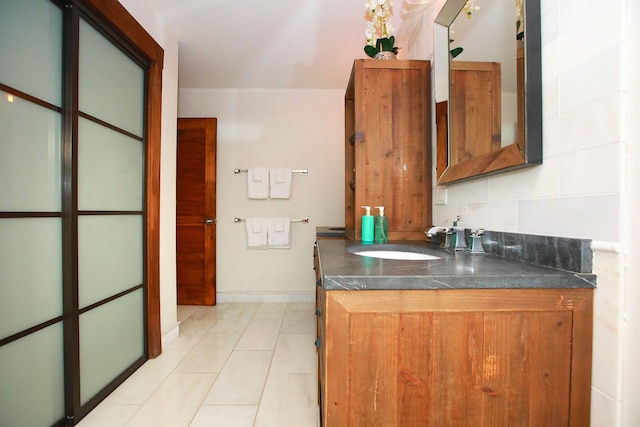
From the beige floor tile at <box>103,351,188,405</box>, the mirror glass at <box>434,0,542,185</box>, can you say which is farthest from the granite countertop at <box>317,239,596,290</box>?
the beige floor tile at <box>103,351,188,405</box>

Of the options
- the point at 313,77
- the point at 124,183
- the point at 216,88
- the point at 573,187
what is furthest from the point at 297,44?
the point at 573,187

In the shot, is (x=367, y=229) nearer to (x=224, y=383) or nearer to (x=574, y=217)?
(x=574, y=217)

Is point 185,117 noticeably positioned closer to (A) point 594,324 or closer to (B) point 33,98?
(B) point 33,98

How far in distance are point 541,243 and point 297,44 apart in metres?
2.21

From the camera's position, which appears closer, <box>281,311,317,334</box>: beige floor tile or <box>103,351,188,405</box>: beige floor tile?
<box>103,351,188,405</box>: beige floor tile

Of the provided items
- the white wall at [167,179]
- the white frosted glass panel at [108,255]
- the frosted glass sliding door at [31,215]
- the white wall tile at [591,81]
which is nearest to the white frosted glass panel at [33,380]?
the frosted glass sliding door at [31,215]

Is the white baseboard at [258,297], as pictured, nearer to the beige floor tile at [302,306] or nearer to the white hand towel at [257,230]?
the beige floor tile at [302,306]

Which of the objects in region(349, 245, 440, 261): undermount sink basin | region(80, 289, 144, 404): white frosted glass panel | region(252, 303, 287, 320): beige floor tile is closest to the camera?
region(349, 245, 440, 261): undermount sink basin

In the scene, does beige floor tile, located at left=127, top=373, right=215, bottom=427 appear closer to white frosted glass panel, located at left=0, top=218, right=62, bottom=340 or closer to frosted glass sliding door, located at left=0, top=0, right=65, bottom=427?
frosted glass sliding door, located at left=0, top=0, right=65, bottom=427

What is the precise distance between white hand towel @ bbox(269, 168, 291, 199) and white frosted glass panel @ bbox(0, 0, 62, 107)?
1902 millimetres

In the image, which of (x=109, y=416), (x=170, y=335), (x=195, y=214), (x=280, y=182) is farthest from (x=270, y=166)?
(x=109, y=416)

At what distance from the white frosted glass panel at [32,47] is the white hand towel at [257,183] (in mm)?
1825

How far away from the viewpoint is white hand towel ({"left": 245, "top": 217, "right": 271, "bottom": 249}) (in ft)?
10.2

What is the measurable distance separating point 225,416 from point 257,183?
213cm
